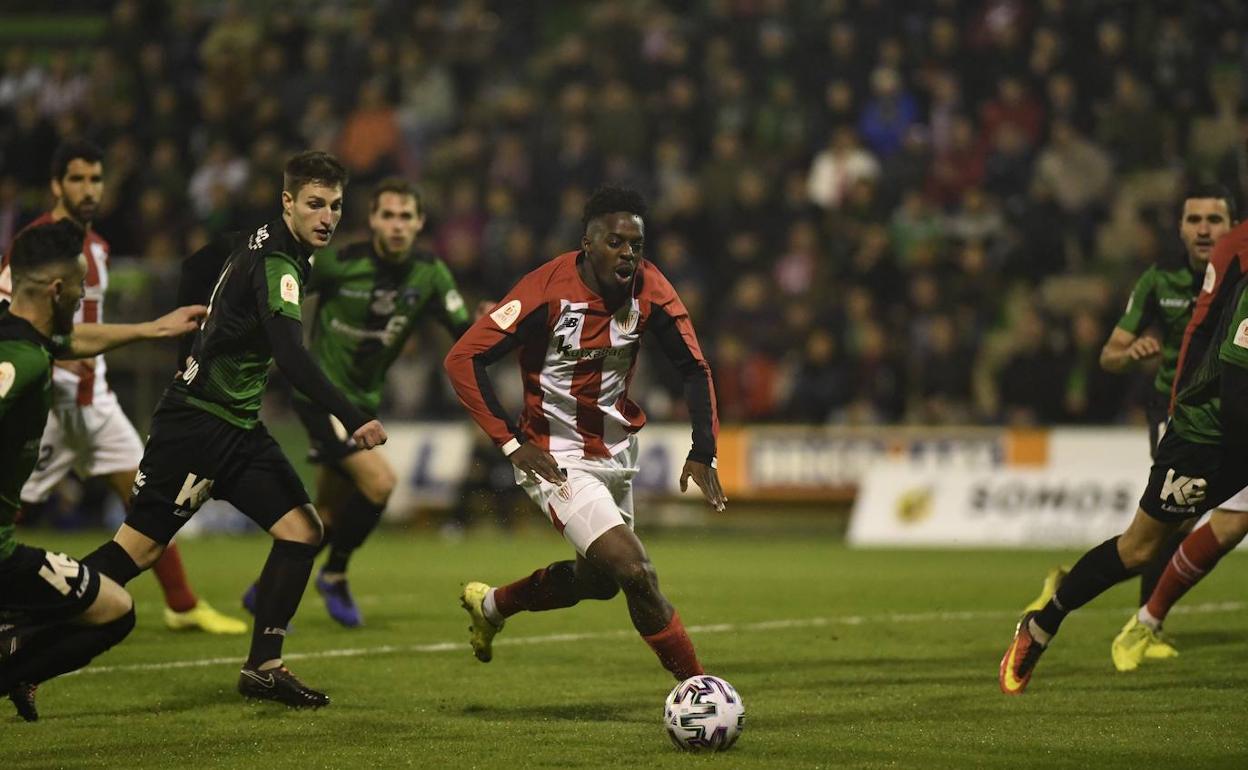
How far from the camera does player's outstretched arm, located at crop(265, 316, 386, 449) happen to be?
293 inches

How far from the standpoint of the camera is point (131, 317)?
20.7 m

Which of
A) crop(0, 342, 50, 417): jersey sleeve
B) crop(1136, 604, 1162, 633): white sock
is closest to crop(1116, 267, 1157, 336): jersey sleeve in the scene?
crop(1136, 604, 1162, 633): white sock

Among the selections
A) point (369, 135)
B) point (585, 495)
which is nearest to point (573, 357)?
point (585, 495)

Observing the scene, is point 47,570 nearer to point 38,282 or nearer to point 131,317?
point 38,282

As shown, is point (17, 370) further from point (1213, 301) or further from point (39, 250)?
point (1213, 301)

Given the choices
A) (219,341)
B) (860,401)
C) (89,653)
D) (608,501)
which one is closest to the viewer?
(89,653)

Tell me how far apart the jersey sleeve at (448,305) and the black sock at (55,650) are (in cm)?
437

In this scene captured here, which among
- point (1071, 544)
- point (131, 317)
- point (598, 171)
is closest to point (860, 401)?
point (1071, 544)

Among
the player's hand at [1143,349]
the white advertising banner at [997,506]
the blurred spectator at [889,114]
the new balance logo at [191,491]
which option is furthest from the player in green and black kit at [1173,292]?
the blurred spectator at [889,114]

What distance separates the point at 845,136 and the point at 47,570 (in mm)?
14856

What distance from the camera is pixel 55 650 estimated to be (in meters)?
6.78

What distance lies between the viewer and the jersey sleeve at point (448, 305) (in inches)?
431

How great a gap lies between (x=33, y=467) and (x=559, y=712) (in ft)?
8.33

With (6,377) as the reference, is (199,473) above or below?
below
